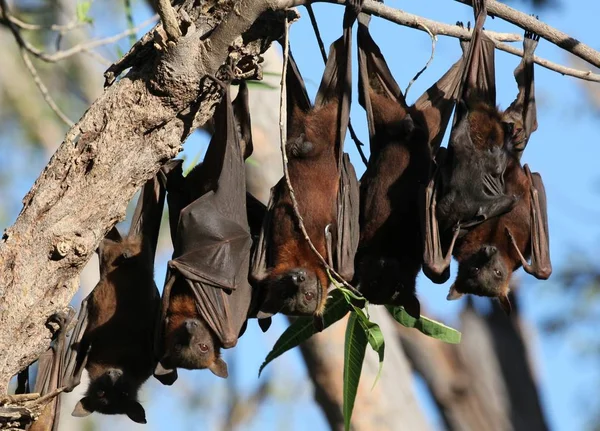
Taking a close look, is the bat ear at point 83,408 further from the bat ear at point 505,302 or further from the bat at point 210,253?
the bat ear at point 505,302

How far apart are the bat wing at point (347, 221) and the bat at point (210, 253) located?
70cm

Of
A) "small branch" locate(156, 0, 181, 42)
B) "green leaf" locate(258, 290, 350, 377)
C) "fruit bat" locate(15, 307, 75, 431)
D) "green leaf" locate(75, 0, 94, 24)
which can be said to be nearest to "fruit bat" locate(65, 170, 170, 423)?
"fruit bat" locate(15, 307, 75, 431)

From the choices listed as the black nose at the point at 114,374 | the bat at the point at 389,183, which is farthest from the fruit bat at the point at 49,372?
the bat at the point at 389,183

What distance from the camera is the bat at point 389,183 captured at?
21.6 feet

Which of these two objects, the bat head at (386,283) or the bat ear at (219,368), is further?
the bat ear at (219,368)

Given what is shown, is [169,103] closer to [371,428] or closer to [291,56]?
[291,56]

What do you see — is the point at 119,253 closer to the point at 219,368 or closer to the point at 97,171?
the point at 219,368

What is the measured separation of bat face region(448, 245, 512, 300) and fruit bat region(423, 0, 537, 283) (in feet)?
1.23

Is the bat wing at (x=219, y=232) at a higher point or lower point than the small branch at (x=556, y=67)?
lower

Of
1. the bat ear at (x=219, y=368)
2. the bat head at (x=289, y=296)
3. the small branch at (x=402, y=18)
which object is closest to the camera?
the small branch at (x=402, y=18)

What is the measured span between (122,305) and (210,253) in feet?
3.52

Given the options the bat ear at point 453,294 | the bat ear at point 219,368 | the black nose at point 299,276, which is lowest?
the bat ear at point 219,368

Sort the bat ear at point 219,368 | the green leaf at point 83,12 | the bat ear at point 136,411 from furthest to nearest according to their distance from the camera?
the green leaf at point 83,12
the bat ear at point 136,411
the bat ear at point 219,368

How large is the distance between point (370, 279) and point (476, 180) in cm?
110
